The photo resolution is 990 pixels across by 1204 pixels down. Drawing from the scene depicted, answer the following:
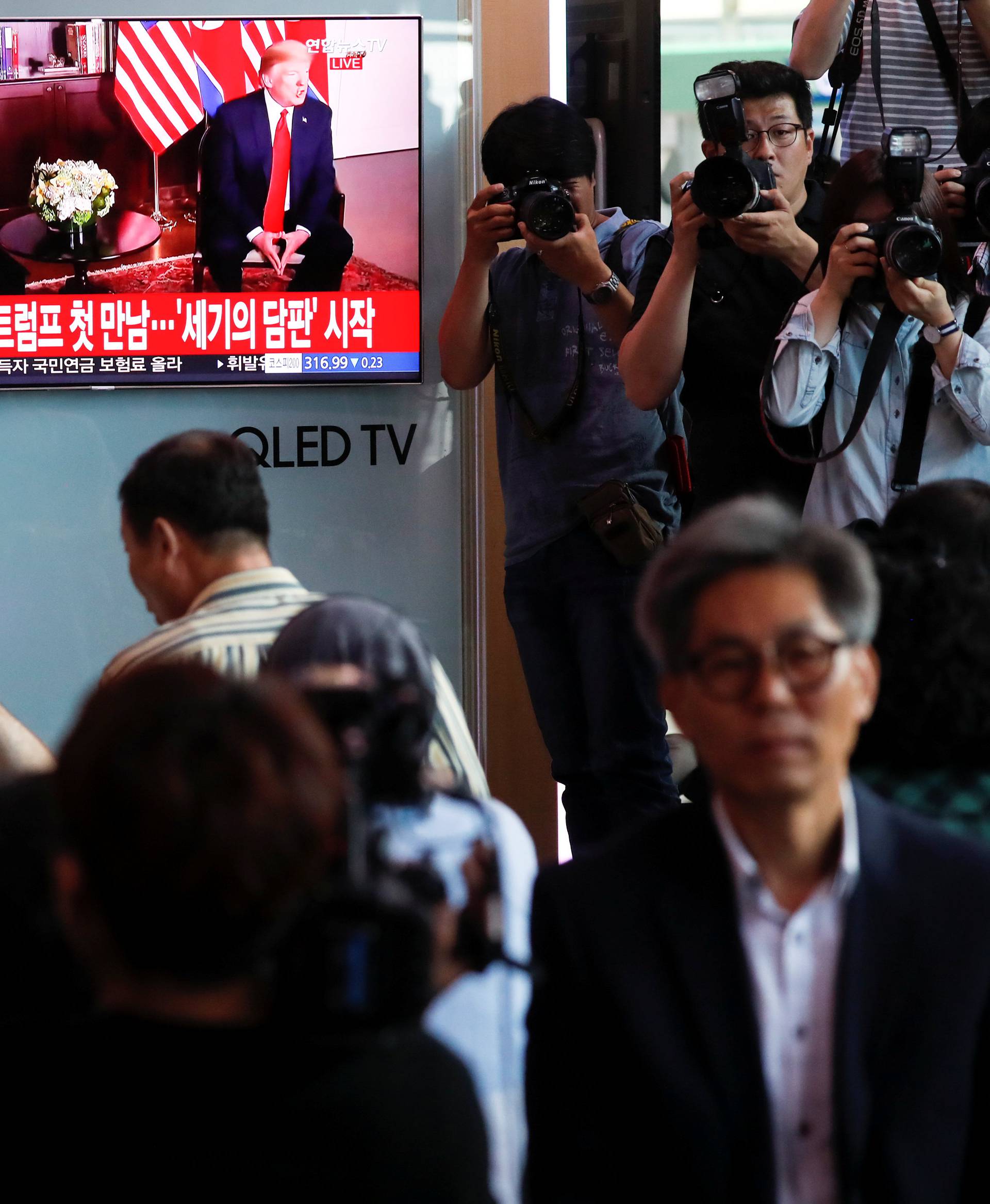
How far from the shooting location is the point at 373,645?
1816 millimetres

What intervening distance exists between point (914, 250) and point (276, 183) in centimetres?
177

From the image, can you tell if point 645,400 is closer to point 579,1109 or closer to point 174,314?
point 174,314

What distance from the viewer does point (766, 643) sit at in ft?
4.88

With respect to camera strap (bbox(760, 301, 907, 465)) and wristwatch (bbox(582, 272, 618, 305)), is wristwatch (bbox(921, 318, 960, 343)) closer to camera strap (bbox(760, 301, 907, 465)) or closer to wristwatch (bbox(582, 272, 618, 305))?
camera strap (bbox(760, 301, 907, 465))

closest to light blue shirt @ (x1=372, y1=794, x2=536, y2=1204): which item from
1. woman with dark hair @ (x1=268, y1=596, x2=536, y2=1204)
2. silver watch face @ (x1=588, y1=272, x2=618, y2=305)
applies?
woman with dark hair @ (x1=268, y1=596, x2=536, y2=1204)

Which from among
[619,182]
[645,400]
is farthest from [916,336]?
[619,182]

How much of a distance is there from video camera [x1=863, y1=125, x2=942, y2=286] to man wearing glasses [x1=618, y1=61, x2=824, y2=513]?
0.69 feet

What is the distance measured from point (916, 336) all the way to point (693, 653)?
156cm

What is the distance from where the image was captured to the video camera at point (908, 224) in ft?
8.72

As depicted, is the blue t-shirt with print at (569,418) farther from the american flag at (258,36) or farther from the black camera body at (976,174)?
the american flag at (258,36)

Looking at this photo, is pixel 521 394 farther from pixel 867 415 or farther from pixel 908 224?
pixel 908 224

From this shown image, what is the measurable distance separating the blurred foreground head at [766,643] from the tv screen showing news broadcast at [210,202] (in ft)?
7.94

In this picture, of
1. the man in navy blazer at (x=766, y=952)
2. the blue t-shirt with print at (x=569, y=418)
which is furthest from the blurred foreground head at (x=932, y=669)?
the blue t-shirt with print at (x=569, y=418)

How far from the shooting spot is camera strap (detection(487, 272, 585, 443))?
131 inches
